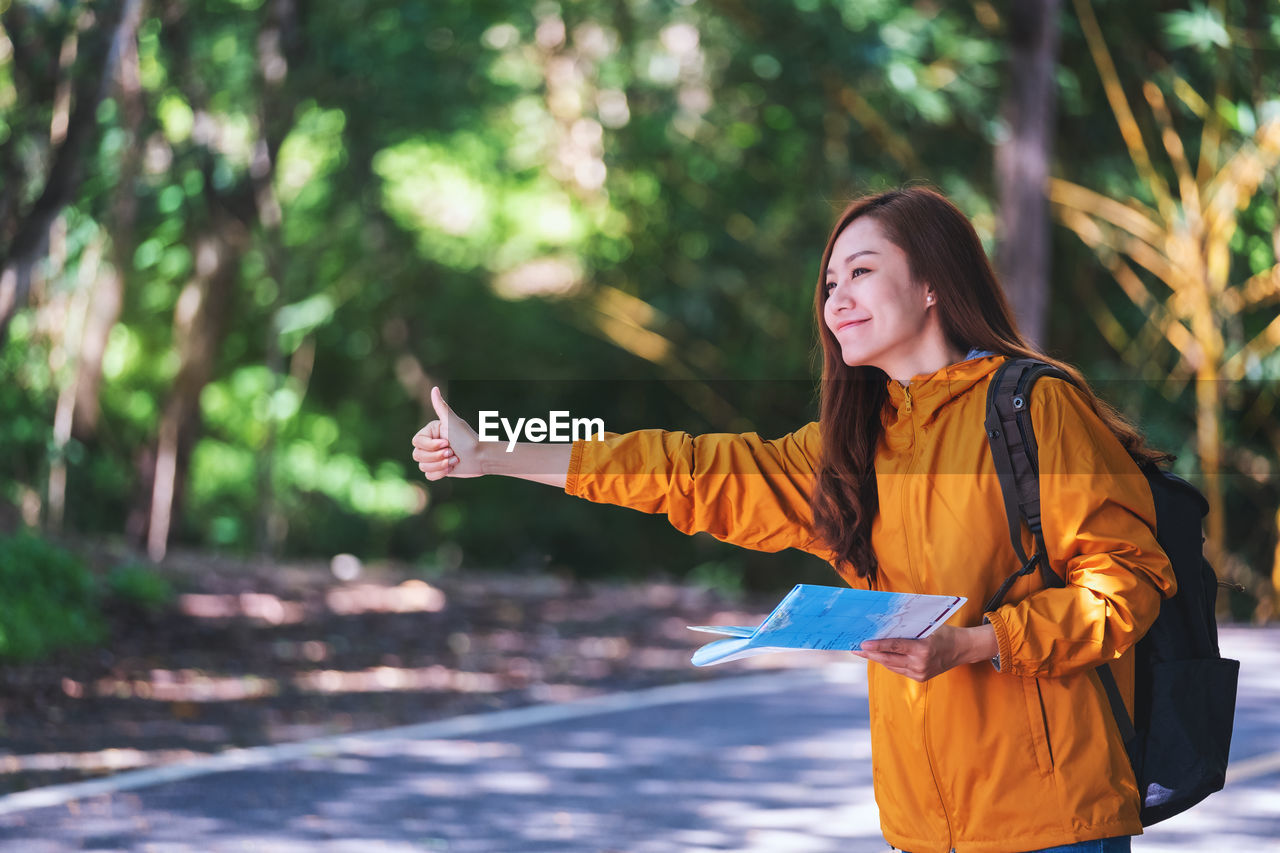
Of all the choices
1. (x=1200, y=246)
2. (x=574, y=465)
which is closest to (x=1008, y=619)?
(x=574, y=465)

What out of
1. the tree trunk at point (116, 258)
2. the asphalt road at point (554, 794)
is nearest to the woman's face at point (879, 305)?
the asphalt road at point (554, 794)

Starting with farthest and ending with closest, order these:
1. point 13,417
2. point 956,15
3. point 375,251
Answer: point 375,251 < point 956,15 < point 13,417

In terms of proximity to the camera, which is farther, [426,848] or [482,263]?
[482,263]

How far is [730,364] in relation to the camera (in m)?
15.4

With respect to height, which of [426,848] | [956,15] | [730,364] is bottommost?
[426,848]

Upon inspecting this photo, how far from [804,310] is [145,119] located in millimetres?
6534

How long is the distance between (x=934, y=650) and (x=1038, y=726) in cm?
26

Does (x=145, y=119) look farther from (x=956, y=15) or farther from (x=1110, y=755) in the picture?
(x=1110, y=755)

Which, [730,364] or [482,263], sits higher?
[482,263]

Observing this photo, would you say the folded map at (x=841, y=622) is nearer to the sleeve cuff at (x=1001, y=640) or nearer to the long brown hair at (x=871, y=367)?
the sleeve cuff at (x=1001, y=640)

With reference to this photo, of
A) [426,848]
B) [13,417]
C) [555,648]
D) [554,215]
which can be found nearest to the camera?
[426,848]

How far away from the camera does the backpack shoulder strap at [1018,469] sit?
2.16m

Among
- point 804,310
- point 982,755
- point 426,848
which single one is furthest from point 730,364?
point 982,755

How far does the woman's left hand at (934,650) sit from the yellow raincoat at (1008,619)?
28 millimetres
